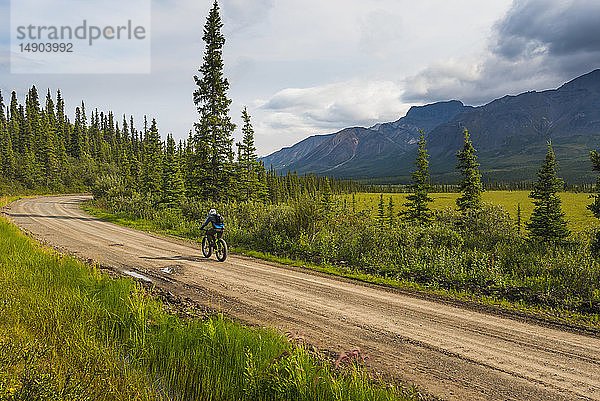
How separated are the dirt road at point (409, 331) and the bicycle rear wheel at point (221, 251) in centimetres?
103

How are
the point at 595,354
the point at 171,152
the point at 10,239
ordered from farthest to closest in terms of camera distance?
the point at 171,152 → the point at 10,239 → the point at 595,354

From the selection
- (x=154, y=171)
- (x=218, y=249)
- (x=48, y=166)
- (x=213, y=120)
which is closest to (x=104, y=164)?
(x=48, y=166)

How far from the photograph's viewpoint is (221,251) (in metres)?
14.0

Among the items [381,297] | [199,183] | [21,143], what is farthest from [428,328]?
[21,143]

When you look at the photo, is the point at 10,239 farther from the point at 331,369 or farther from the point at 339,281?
the point at 331,369

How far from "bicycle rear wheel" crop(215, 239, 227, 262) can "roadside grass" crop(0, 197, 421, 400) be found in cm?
568

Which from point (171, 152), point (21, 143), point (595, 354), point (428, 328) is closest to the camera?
point (595, 354)

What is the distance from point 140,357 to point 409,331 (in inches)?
207

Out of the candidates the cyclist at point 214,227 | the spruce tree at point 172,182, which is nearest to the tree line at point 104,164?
the spruce tree at point 172,182

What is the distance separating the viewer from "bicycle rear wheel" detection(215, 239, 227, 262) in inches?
549

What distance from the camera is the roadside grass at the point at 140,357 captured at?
4.56 m

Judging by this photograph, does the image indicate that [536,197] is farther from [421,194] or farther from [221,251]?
[221,251]

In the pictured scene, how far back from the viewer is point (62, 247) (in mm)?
15188

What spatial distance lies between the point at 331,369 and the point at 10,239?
1461 centimetres
